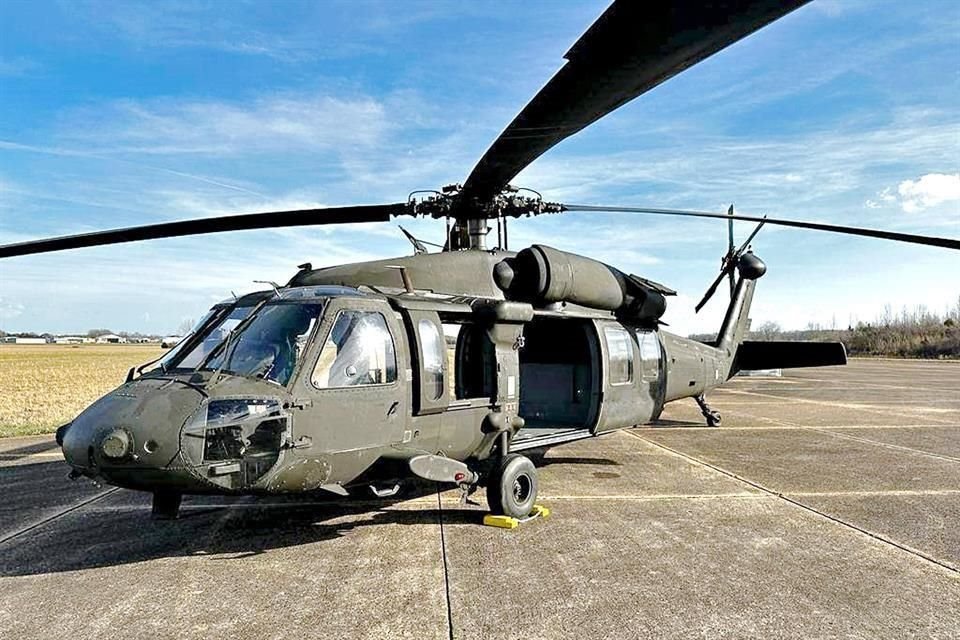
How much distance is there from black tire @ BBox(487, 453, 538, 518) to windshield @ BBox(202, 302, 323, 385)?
243 cm

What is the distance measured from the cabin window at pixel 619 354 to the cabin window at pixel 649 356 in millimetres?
348

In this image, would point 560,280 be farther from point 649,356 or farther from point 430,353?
point 649,356

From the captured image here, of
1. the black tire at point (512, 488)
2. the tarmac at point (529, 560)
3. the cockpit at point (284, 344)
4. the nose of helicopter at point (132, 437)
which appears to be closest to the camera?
the tarmac at point (529, 560)

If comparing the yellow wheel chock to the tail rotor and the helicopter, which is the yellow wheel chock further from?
the tail rotor

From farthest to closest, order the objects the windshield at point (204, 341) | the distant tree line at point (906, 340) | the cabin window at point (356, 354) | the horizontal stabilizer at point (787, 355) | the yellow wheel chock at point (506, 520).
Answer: the distant tree line at point (906, 340), the horizontal stabilizer at point (787, 355), the yellow wheel chock at point (506, 520), the windshield at point (204, 341), the cabin window at point (356, 354)

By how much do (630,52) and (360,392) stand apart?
3435 mm

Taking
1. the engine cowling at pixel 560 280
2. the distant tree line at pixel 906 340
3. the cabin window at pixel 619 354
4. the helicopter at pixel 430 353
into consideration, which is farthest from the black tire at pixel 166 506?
the distant tree line at pixel 906 340

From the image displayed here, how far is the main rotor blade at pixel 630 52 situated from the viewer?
2.99 m

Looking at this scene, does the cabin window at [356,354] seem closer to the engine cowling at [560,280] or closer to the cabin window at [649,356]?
the engine cowling at [560,280]

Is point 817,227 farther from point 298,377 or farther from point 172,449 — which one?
point 172,449

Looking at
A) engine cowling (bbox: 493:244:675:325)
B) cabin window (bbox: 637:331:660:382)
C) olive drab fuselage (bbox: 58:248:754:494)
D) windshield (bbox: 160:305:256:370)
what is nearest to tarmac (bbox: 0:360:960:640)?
olive drab fuselage (bbox: 58:248:754:494)

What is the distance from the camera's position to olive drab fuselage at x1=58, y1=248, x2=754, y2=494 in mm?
4590

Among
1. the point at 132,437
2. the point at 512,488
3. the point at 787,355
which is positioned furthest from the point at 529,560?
the point at 787,355

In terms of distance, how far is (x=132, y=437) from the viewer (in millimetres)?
4473
